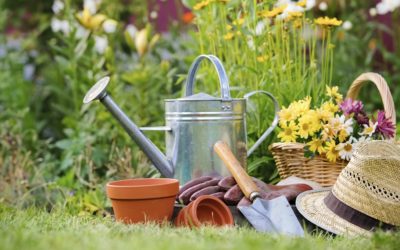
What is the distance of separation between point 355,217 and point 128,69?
308cm

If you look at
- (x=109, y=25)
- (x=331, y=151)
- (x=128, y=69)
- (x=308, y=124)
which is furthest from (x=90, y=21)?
(x=331, y=151)

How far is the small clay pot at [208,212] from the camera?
2607 mm

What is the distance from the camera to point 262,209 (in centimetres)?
262

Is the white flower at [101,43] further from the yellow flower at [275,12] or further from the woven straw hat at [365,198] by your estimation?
the woven straw hat at [365,198]

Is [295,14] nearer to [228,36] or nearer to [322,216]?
[228,36]

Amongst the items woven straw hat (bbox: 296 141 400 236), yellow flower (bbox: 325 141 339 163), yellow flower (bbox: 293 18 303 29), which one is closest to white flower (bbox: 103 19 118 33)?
yellow flower (bbox: 293 18 303 29)

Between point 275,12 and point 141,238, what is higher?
point 275,12

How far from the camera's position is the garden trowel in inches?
98.3

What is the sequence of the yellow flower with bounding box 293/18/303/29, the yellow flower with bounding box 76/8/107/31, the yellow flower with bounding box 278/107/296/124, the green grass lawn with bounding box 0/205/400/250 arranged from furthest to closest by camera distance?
the yellow flower with bounding box 76/8/107/31 → the yellow flower with bounding box 293/18/303/29 → the yellow flower with bounding box 278/107/296/124 → the green grass lawn with bounding box 0/205/400/250

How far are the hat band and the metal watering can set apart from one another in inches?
22.9

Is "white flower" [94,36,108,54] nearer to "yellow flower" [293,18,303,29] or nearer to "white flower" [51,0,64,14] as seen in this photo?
"white flower" [51,0,64,14]

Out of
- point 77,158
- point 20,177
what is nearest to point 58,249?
point 20,177

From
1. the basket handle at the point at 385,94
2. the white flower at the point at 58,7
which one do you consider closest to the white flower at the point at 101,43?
the white flower at the point at 58,7

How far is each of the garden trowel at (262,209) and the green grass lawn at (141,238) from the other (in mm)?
149
